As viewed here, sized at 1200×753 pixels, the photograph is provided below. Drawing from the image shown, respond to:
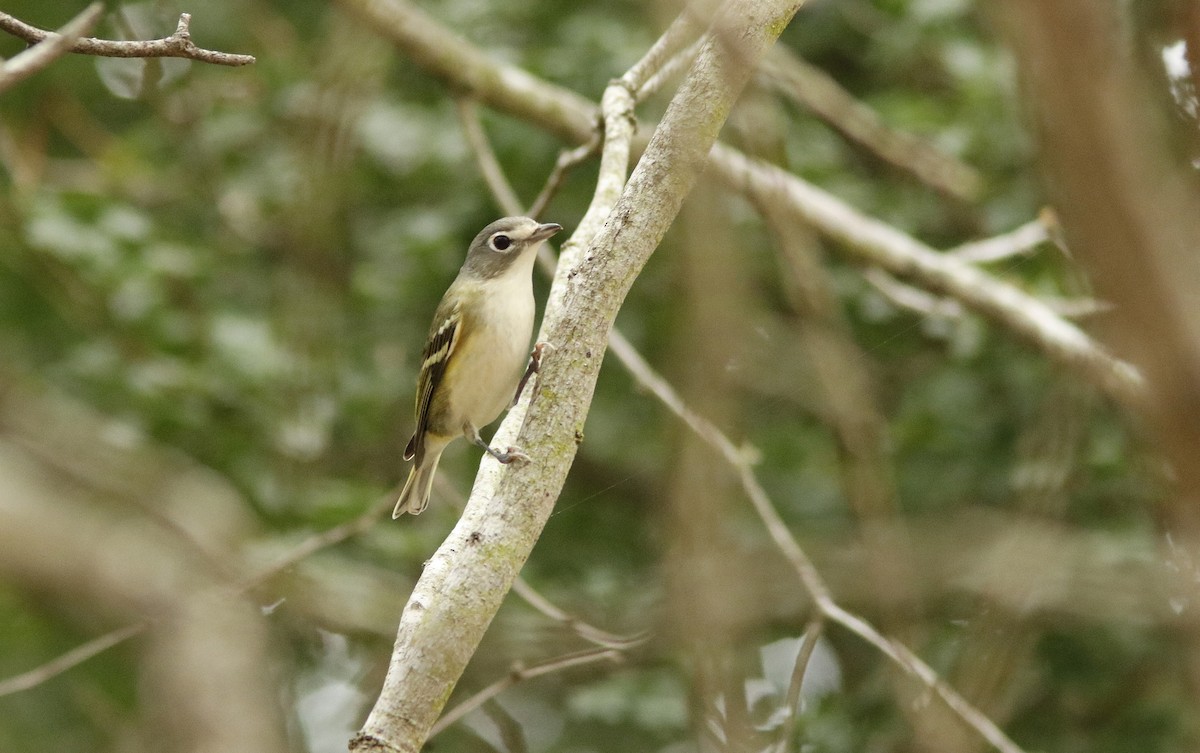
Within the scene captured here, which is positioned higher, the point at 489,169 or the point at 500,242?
the point at 489,169

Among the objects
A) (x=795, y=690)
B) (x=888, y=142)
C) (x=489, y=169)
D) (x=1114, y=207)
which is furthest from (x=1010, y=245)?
(x=1114, y=207)

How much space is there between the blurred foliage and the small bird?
1.91ft

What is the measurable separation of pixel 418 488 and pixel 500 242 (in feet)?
3.53

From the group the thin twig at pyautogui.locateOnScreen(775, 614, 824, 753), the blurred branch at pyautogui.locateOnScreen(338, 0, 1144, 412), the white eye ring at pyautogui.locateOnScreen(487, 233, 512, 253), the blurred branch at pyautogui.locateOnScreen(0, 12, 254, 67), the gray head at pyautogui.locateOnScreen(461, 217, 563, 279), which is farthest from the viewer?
the blurred branch at pyautogui.locateOnScreen(338, 0, 1144, 412)

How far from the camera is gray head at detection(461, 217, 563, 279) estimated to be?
498 cm

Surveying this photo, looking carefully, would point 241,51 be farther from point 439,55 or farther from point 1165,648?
point 1165,648

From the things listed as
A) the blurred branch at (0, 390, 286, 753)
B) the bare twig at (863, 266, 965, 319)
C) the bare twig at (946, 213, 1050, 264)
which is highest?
the bare twig at (946, 213, 1050, 264)

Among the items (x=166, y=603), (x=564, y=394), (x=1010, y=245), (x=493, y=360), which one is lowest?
(x=166, y=603)

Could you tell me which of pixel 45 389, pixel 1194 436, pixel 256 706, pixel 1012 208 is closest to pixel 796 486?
pixel 1012 208

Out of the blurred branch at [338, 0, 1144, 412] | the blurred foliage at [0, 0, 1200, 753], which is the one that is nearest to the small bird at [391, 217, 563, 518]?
the blurred foliage at [0, 0, 1200, 753]

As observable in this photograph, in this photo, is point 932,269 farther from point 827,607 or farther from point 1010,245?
point 827,607

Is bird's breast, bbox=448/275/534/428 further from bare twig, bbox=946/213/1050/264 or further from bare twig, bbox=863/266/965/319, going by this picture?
bare twig, bbox=946/213/1050/264

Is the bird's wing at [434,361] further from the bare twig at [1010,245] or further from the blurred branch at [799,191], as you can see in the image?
the bare twig at [1010,245]

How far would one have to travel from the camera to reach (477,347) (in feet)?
16.5
